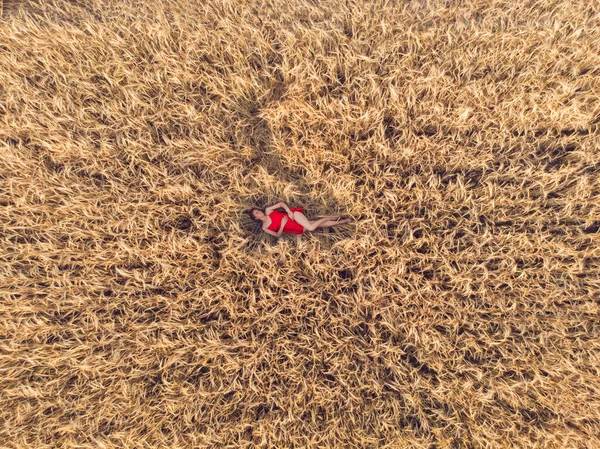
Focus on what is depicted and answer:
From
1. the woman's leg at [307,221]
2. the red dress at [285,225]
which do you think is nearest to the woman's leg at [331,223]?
the woman's leg at [307,221]

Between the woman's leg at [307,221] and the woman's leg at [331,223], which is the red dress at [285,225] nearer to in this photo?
the woman's leg at [307,221]

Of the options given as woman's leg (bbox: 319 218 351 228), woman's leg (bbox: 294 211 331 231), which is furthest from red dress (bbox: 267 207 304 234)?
woman's leg (bbox: 319 218 351 228)

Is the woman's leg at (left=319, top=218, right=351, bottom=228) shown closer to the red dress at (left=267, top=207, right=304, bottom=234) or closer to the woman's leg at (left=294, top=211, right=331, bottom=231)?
the woman's leg at (left=294, top=211, right=331, bottom=231)

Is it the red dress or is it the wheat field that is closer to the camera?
the wheat field

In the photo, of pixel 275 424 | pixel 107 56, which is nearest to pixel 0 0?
pixel 107 56

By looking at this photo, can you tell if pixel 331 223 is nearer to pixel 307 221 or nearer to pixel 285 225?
pixel 307 221

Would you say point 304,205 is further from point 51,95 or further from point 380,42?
point 51,95
